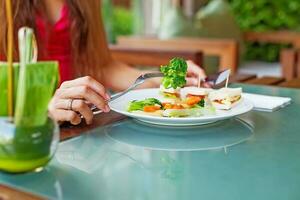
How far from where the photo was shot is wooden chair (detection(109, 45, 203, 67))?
2.38 metres

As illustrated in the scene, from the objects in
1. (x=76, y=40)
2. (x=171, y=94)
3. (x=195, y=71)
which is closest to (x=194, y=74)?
(x=195, y=71)

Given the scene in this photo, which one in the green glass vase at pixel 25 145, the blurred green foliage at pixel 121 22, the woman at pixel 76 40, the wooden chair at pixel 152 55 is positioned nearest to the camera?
the green glass vase at pixel 25 145

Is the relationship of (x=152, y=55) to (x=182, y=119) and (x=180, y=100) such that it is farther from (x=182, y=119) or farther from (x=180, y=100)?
(x=182, y=119)

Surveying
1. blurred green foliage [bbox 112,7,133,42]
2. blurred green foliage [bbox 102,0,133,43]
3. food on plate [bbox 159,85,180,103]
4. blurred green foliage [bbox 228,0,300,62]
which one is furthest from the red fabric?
blurred green foliage [bbox 228,0,300,62]

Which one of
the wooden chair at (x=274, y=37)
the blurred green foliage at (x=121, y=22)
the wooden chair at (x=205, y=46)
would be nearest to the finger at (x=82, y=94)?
the wooden chair at (x=205, y=46)

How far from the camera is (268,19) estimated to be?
4188mm

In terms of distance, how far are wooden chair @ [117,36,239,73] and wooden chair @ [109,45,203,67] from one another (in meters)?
0.11

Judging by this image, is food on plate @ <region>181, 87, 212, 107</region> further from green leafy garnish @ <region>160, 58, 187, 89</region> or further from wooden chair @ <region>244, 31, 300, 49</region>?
wooden chair @ <region>244, 31, 300, 49</region>

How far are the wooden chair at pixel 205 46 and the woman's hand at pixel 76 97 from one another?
1.78m

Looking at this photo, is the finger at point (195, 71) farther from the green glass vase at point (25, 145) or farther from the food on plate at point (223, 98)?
the green glass vase at point (25, 145)

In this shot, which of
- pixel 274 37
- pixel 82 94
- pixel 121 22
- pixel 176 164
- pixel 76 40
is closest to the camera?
pixel 176 164

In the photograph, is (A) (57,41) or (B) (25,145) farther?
(A) (57,41)

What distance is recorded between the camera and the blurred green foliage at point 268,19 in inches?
163

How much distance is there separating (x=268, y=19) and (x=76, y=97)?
358cm
